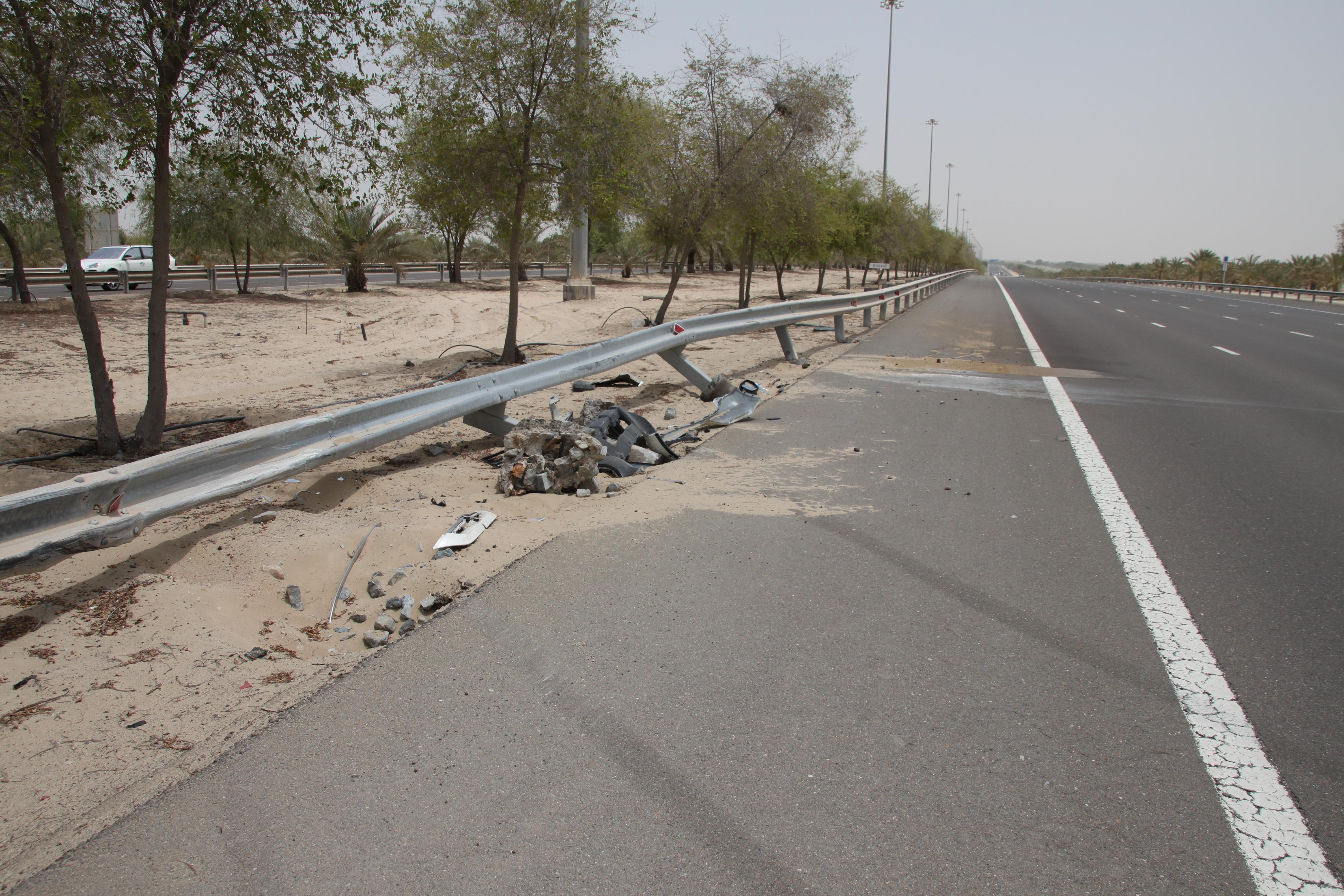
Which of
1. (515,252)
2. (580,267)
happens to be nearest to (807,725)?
(515,252)

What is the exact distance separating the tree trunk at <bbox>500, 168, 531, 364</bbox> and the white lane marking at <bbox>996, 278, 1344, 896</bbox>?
35.8 feet

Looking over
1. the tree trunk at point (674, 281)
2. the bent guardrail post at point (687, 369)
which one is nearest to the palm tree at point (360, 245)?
the tree trunk at point (674, 281)

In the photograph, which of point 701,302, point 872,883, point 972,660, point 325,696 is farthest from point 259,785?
point 701,302

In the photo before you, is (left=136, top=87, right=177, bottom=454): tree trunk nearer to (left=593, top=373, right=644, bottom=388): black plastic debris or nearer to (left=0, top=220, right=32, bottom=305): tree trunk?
(left=593, top=373, right=644, bottom=388): black plastic debris

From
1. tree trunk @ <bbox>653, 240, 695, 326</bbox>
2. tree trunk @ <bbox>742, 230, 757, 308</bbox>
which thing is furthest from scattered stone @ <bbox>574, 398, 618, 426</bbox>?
tree trunk @ <bbox>742, 230, 757, 308</bbox>

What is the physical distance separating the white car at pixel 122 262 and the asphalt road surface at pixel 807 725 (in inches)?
1335

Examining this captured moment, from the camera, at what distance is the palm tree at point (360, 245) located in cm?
2852

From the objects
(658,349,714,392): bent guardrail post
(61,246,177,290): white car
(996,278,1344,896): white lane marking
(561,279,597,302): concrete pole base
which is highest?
(61,246,177,290): white car

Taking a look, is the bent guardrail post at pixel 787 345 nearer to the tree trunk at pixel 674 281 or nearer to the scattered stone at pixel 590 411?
the scattered stone at pixel 590 411

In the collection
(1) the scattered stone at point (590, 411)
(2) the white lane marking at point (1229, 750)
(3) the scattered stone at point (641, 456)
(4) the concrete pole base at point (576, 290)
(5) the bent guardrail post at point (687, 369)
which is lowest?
(2) the white lane marking at point (1229, 750)

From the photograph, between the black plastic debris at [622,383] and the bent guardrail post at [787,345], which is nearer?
the black plastic debris at [622,383]

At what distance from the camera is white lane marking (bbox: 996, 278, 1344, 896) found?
8.08 ft

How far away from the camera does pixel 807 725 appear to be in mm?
3158

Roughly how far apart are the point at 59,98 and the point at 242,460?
4.87 meters
